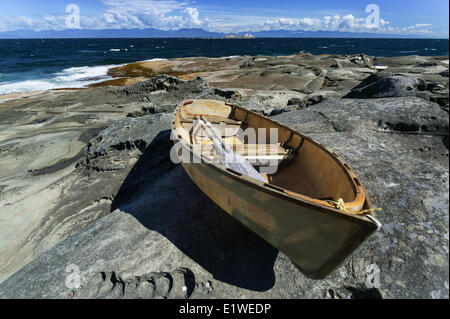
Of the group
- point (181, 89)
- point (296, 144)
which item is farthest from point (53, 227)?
point (181, 89)

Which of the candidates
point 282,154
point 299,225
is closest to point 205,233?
point 299,225

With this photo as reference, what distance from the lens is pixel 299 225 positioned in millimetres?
2520

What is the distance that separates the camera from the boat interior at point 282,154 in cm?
302

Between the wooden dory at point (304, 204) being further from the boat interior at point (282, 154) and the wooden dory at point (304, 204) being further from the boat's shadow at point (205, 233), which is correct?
the boat's shadow at point (205, 233)

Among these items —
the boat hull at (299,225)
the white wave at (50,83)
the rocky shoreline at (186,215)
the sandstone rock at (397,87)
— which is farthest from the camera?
the white wave at (50,83)

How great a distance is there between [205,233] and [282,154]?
7.07 ft

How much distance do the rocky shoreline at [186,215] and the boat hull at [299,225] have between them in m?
0.47

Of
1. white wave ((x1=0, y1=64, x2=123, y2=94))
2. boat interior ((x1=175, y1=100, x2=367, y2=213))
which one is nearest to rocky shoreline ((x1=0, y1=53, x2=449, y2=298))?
boat interior ((x1=175, y1=100, x2=367, y2=213))

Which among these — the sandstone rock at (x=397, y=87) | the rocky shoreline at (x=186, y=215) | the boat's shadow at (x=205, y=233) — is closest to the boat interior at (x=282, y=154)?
the rocky shoreline at (x=186, y=215)

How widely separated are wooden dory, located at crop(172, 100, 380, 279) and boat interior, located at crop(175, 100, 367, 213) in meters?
0.02
